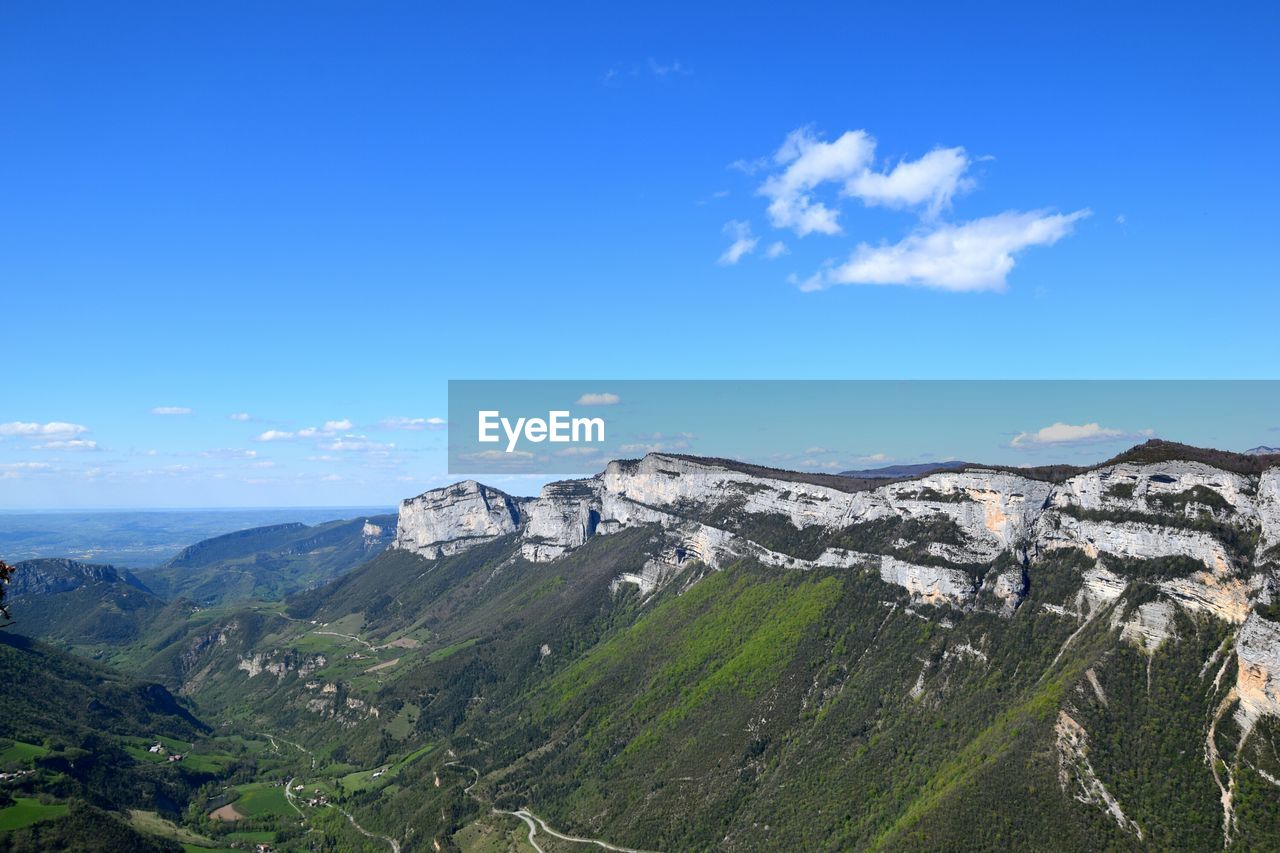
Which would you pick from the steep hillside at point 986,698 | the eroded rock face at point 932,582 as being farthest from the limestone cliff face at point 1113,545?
the steep hillside at point 986,698

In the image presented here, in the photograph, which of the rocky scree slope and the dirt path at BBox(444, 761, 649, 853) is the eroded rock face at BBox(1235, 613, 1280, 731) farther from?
the dirt path at BBox(444, 761, 649, 853)

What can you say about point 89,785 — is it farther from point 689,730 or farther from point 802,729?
point 802,729

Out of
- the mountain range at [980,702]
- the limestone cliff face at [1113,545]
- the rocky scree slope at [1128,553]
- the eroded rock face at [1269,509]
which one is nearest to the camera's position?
the rocky scree slope at [1128,553]

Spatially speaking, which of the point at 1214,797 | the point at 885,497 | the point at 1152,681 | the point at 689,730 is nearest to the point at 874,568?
the point at 885,497

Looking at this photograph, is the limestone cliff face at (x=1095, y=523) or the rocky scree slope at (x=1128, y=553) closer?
the rocky scree slope at (x=1128, y=553)

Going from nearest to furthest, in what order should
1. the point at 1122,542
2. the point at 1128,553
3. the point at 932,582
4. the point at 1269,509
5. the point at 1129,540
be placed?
1. the point at 1269,509
2. the point at 1128,553
3. the point at 1129,540
4. the point at 1122,542
5. the point at 932,582

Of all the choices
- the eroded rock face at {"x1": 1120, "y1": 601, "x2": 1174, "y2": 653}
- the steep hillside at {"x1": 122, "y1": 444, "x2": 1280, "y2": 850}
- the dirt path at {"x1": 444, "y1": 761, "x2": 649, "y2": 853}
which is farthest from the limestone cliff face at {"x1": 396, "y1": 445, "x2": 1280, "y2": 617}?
the dirt path at {"x1": 444, "y1": 761, "x2": 649, "y2": 853}

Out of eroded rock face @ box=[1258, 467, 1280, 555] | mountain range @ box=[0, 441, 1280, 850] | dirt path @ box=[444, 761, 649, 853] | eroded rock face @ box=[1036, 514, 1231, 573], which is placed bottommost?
dirt path @ box=[444, 761, 649, 853]

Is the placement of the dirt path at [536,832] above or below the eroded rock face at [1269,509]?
below

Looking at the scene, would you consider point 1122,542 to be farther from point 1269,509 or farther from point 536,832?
point 536,832

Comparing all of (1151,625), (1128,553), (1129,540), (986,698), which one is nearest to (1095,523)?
(1129,540)

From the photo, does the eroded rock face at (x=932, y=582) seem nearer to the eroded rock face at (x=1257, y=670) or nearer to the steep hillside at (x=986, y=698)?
the steep hillside at (x=986, y=698)
